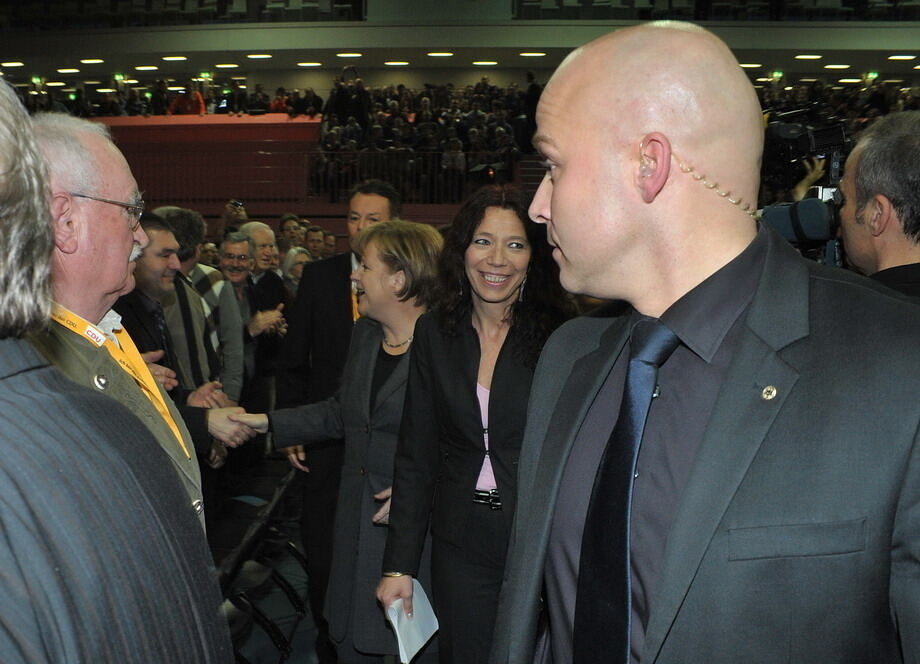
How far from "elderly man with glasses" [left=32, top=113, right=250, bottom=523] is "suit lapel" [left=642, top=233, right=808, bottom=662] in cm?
95

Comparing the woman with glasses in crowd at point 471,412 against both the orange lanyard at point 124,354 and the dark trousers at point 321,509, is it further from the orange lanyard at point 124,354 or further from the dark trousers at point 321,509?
the dark trousers at point 321,509

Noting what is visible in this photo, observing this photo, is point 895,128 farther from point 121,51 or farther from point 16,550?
point 121,51

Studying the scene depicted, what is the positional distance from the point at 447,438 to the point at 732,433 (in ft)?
5.45

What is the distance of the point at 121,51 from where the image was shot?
26.1 metres

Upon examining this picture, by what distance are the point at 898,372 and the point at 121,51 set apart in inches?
1109

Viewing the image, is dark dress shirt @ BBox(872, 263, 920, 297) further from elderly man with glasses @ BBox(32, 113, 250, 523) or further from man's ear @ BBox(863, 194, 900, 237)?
elderly man with glasses @ BBox(32, 113, 250, 523)

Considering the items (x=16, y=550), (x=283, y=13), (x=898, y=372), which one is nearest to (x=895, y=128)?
(x=898, y=372)

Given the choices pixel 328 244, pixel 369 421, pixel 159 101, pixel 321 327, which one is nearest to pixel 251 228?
pixel 321 327

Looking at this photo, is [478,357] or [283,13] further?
[283,13]

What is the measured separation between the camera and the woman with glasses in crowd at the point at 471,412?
270 centimetres

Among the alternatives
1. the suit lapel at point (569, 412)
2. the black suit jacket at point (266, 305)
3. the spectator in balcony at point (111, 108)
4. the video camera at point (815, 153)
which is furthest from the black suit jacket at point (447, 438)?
the spectator in balcony at point (111, 108)

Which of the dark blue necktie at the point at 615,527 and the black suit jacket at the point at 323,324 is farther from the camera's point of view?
the black suit jacket at the point at 323,324

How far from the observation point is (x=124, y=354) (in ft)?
6.17

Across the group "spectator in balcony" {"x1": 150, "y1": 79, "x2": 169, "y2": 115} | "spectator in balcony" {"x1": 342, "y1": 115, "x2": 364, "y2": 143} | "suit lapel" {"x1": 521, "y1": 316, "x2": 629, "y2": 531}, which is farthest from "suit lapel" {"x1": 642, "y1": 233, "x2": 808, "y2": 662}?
"spectator in balcony" {"x1": 150, "y1": 79, "x2": 169, "y2": 115}
